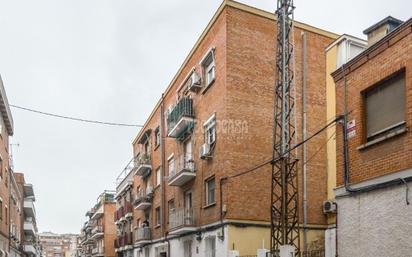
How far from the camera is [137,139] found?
37.2 meters

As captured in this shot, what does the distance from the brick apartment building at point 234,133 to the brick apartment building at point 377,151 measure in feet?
24.5

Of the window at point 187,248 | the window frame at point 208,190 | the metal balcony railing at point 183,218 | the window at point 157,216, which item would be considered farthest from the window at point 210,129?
the window at point 157,216

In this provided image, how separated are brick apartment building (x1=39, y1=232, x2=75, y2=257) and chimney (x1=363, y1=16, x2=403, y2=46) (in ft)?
535

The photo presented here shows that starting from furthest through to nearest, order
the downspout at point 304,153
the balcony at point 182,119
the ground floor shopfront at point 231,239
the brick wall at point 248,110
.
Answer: the balcony at point 182,119, the downspout at point 304,153, the brick wall at point 248,110, the ground floor shopfront at point 231,239

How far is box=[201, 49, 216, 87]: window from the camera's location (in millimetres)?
20491

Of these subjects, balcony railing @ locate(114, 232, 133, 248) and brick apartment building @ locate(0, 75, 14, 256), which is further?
balcony railing @ locate(114, 232, 133, 248)

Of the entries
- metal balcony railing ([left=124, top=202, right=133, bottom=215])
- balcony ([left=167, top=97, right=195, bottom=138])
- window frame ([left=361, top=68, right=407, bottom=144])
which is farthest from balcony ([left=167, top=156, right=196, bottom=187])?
metal balcony railing ([left=124, top=202, right=133, bottom=215])

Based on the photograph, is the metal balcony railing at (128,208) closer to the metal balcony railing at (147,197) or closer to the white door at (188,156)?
the metal balcony railing at (147,197)

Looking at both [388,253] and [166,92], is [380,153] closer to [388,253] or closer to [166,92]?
[388,253]

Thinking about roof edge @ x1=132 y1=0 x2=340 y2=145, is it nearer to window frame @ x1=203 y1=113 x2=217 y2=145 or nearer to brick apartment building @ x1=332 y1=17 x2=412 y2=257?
window frame @ x1=203 y1=113 x2=217 y2=145

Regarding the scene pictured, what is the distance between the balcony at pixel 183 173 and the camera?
70.6ft

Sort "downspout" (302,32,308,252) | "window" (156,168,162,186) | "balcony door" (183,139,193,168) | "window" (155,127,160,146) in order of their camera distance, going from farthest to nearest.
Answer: "window" (155,127,160,146)
"window" (156,168,162,186)
"balcony door" (183,139,193,168)
"downspout" (302,32,308,252)

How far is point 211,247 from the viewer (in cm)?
1955

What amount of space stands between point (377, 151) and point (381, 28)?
3777mm
